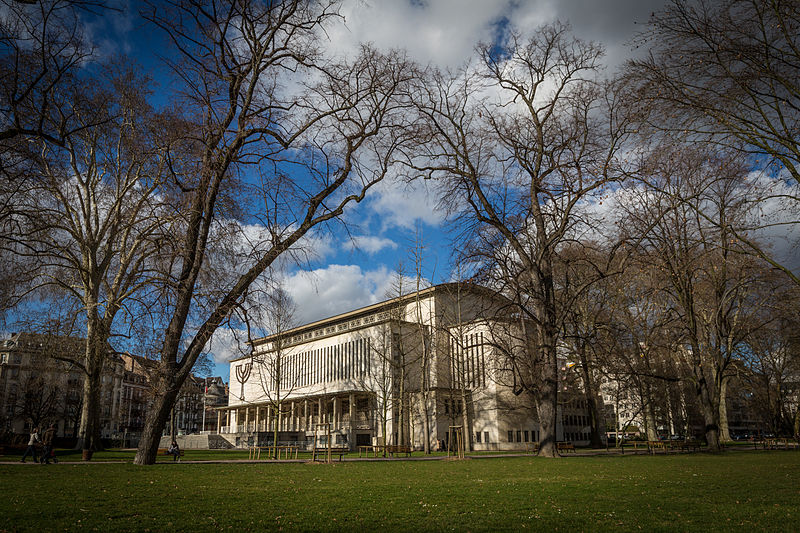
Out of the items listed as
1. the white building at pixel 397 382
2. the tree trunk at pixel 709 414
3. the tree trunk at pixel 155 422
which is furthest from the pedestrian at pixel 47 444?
the tree trunk at pixel 709 414

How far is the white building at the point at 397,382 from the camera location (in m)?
48.4

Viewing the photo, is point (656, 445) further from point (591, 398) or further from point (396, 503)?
point (396, 503)

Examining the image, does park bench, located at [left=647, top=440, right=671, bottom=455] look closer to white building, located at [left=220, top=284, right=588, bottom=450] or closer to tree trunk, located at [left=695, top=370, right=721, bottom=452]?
tree trunk, located at [left=695, top=370, right=721, bottom=452]

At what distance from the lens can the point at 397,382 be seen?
53625 millimetres

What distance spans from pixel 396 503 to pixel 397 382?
45.5m

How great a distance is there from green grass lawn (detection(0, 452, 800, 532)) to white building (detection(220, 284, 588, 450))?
2869 cm

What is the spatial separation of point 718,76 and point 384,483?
11.5 metres

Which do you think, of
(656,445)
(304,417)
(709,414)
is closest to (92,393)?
(656,445)

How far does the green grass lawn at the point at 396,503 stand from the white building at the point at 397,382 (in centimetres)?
2869

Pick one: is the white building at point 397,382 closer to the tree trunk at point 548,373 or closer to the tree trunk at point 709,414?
the tree trunk at point 548,373

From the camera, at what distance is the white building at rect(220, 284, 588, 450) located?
48406 millimetres

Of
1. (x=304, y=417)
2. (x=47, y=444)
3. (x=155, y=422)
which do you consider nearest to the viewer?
(x=155, y=422)

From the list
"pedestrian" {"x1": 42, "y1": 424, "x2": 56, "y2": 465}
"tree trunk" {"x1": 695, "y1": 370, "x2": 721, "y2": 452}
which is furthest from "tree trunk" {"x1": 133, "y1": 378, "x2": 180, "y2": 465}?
"tree trunk" {"x1": 695, "y1": 370, "x2": 721, "y2": 452}

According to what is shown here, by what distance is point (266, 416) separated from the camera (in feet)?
250
